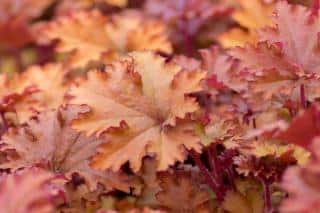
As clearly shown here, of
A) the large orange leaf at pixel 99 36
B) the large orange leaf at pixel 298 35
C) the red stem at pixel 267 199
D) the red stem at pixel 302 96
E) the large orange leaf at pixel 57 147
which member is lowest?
the red stem at pixel 267 199

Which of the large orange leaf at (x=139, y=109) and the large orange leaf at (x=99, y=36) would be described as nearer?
the large orange leaf at (x=139, y=109)

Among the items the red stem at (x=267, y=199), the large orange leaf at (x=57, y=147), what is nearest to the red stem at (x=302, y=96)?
the red stem at (x=267, y=199)

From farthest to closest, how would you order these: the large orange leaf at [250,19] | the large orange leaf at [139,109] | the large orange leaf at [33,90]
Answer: the large orange leaf at [250,19] → the large orange leaf at [33,90] → the large orange leaf at [139,109]

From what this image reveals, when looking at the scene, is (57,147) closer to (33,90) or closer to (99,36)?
(33,90)

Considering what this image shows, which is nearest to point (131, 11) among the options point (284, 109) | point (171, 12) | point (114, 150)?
point (171, 12)

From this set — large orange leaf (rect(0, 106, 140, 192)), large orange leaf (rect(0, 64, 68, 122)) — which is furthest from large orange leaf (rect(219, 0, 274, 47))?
large orange leaf (rect(0, 106, 140, 192))

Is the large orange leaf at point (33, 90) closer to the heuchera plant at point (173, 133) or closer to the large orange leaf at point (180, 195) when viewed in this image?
the heuchera plant at point (173, 133)

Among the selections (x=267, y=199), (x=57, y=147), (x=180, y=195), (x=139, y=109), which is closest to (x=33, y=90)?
(x=57, y=147)
